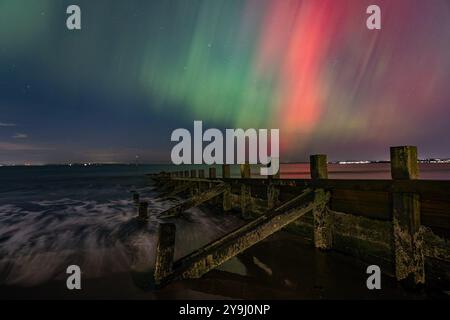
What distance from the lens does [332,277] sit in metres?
4.98

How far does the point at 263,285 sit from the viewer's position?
15.6ft

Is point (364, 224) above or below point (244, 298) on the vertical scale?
above

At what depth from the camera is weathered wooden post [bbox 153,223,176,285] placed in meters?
4.37

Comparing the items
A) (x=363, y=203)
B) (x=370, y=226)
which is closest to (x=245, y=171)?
(x=363, y=203)

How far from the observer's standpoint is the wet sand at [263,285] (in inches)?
171

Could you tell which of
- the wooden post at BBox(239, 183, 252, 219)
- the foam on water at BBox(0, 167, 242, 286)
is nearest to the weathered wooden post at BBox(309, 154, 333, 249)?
the foam on water at BBox(0, 167, 242, 286)

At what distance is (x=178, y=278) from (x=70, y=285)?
207 centimetres

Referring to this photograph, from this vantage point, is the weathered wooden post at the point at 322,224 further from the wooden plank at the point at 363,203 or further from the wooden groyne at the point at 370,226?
the wooden plank at the point at 363,203

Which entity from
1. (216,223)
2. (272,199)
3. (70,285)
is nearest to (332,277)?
(272,199)

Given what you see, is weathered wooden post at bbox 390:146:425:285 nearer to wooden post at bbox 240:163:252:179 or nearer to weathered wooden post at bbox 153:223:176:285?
weathered wooden post at bbox 153:223:176:285

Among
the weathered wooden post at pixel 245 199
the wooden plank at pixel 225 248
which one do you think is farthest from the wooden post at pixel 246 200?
the wooden plank at pixel 225 248

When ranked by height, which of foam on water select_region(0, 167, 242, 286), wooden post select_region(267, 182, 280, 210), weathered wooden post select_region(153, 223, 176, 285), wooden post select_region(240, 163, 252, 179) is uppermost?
wooden post select_region(240, 163, 252, 179)

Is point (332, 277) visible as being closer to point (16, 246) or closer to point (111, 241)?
point (111, 241)

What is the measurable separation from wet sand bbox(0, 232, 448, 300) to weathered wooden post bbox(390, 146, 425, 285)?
0.29 metres
